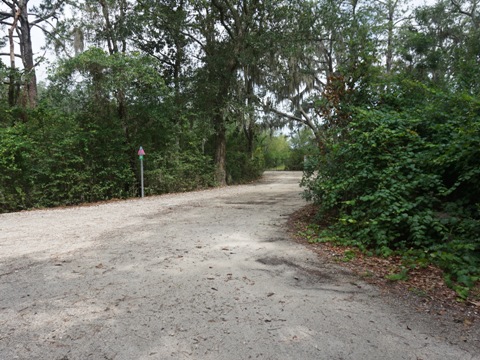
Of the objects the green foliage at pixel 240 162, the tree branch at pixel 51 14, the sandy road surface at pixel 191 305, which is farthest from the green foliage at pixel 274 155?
the sandy road surface at pixel 191 305

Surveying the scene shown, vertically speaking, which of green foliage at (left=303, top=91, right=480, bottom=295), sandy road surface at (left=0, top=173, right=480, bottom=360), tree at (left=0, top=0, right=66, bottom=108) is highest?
tree at (left=0, top=0, right=66, bottom=108)

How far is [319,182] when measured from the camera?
255 inches

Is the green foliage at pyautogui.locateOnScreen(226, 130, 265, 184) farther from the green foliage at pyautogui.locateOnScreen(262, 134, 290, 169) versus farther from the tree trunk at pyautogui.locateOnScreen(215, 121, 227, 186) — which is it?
the green foliage at pyautogui.locateOnScreen(262, 134, 290, 169)

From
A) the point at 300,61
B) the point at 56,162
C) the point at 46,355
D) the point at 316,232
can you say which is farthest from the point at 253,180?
the point at 46,355

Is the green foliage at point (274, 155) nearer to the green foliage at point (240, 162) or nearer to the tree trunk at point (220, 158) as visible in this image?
the green foliage at point (240, 162)

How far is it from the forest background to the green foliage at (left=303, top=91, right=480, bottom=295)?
2 centimetres

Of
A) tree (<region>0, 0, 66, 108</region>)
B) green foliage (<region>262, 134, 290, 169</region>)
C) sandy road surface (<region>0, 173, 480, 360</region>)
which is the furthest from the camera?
green foliage (<region>262, 134, 290, 169</region>)

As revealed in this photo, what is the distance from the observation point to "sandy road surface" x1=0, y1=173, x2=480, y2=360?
2.21 metres

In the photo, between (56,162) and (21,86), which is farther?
(21,86)

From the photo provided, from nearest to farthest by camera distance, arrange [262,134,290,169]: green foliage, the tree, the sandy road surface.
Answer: the sandy road surface < the tree < [262,134,290,169]: green foliage

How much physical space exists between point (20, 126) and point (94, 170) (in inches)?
97.4

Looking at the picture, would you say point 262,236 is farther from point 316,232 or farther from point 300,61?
point 300,61

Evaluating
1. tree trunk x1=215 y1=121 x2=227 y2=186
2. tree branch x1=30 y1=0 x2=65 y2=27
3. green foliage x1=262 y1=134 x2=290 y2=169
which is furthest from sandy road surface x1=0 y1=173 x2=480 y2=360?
green foliage x1=262 y1=134 x2=290 y2=169

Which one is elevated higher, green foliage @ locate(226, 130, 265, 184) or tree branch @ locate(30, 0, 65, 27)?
tree branch @ locate(30, 0, 65, 27)
